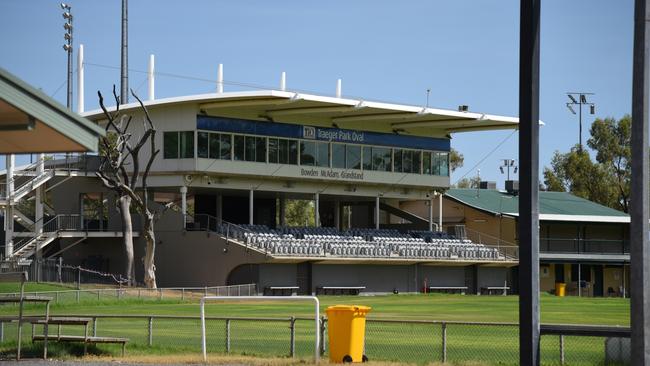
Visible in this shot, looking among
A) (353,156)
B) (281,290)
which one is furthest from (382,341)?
(353,156)

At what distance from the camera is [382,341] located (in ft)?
89.5

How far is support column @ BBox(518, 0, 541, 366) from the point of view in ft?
56.0

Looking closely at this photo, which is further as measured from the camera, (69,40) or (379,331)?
(69,40)

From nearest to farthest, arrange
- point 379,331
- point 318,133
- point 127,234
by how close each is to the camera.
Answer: point 379,331, point 127,234, point 318,133

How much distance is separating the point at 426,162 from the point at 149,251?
878 inches

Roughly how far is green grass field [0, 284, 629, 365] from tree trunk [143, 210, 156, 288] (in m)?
8.11

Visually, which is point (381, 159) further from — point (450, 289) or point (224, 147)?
point (224, 147)

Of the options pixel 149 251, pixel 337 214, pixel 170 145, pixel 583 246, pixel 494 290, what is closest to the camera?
pixel 149 251

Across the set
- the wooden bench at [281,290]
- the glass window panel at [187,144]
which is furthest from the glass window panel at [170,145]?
the wooden bench at [281,290]

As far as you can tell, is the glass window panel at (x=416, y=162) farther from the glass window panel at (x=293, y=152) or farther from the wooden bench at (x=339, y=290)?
the wooden bench at (x=339, y=290)

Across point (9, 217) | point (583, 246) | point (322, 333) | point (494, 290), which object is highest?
point (9, 217)

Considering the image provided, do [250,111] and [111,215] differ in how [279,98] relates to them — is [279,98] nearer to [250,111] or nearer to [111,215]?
[250,111]

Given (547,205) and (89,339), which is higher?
(547,205)

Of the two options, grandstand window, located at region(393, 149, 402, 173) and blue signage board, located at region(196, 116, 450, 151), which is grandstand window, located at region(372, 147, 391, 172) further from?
grandstand window, located at region(393, 149, 402, 173)
